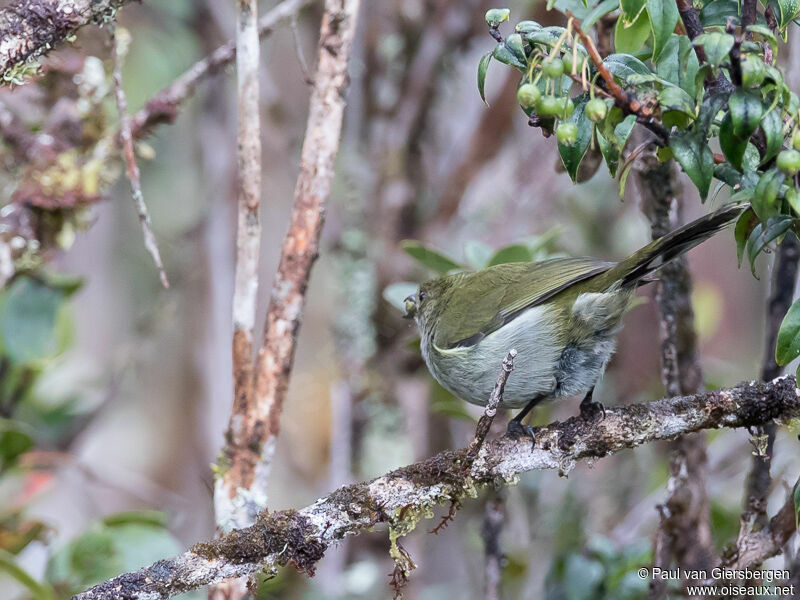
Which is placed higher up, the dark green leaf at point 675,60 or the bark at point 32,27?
the bark at point 32,27

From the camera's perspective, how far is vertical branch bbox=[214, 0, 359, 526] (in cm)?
219

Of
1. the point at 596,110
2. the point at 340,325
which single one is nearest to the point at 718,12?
the point at 596,110

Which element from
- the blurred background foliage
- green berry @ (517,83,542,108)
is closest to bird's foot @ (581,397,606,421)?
the blurred background foliage

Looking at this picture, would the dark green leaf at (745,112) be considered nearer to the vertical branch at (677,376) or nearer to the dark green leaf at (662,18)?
the dark green leaf at (662,18)

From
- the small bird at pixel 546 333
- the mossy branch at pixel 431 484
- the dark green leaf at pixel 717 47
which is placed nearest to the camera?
the dark green leaf at pixel 717 47

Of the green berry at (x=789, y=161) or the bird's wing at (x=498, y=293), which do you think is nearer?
the green berry at (x=789, y=161)

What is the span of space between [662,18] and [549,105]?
29cm

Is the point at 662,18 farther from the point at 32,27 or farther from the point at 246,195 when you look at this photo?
the point at 32,27

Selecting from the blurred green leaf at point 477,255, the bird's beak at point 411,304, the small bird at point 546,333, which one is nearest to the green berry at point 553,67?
the small bird at point 546,333

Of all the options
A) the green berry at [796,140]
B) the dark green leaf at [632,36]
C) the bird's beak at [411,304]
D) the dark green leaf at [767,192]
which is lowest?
the dark green leaf at [767,192]

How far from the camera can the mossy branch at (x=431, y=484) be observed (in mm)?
1622

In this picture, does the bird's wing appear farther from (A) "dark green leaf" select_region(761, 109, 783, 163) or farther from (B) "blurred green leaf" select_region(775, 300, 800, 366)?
(A) "dark green leaf" select_region(761, 109, 783, 163)

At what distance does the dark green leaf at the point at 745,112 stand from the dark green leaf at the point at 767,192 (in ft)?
0.27

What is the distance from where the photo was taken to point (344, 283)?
430 cm
